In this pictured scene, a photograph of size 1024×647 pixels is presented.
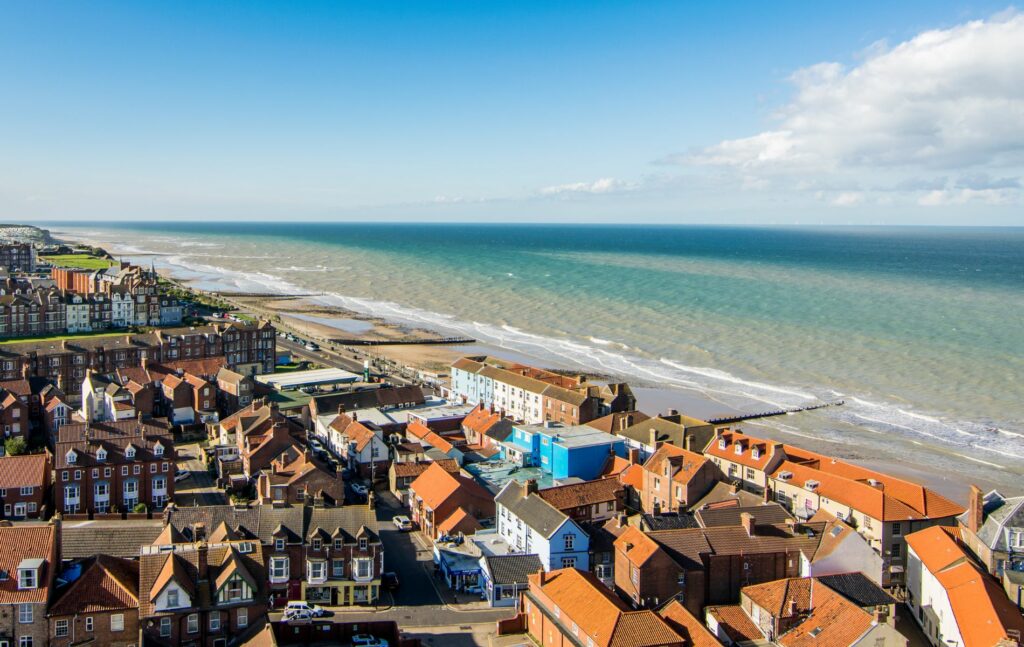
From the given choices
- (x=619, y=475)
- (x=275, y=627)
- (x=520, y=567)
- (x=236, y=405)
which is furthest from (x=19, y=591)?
(x=236, y=405)

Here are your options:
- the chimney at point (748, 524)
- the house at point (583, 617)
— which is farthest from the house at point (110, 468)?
the chimney at point (748, 524)

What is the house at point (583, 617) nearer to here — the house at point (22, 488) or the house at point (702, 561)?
the house at point (702, 561)

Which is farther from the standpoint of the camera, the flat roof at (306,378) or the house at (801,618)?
the flat roof at (306,378)

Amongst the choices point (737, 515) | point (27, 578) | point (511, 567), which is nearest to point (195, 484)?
point (27, 578)

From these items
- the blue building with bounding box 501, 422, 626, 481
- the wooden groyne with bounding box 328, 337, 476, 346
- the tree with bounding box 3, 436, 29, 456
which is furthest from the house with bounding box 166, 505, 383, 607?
the wooden groyne with bounding box 328, 337, 476, 346

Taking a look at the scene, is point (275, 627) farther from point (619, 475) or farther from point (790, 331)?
point (790, 331)

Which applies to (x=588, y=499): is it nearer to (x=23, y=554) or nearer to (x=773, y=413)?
(x=23, y=554)

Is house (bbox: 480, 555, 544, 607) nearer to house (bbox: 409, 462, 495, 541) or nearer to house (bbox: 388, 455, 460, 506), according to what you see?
house (bbox: 409, 462, 495, 541)
